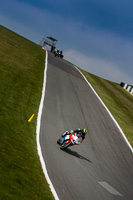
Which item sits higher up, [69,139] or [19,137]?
[69,139]

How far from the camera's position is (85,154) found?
14.3 meters

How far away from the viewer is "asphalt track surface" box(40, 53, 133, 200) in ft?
34.5

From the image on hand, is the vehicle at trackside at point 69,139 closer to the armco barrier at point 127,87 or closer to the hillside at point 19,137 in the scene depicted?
the hillside at point 19,137

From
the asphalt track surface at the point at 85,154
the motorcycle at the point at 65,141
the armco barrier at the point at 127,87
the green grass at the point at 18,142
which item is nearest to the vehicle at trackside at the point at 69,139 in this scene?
the motorcycle at the point at 65,141

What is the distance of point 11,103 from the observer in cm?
1526

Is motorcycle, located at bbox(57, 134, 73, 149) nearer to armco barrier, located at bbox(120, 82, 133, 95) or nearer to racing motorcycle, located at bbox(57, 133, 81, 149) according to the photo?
racing motorcycle, located at bbox(57, 133, 81, 149)

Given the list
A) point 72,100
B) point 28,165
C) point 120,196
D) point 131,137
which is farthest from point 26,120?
point 131,137

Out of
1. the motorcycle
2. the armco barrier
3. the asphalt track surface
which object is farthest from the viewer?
the armco barrier

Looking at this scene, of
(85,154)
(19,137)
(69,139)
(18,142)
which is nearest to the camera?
(18,142)

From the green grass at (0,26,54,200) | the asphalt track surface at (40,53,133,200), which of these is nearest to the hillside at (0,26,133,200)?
the green grass at (0,26,54,200)

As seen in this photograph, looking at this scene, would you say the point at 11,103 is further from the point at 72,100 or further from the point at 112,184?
the point at 72,100

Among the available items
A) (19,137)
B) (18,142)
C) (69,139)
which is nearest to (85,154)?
(69,139)

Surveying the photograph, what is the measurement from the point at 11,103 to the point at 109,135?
822 centimetres

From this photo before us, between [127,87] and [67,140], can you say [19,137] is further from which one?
[127,87]
